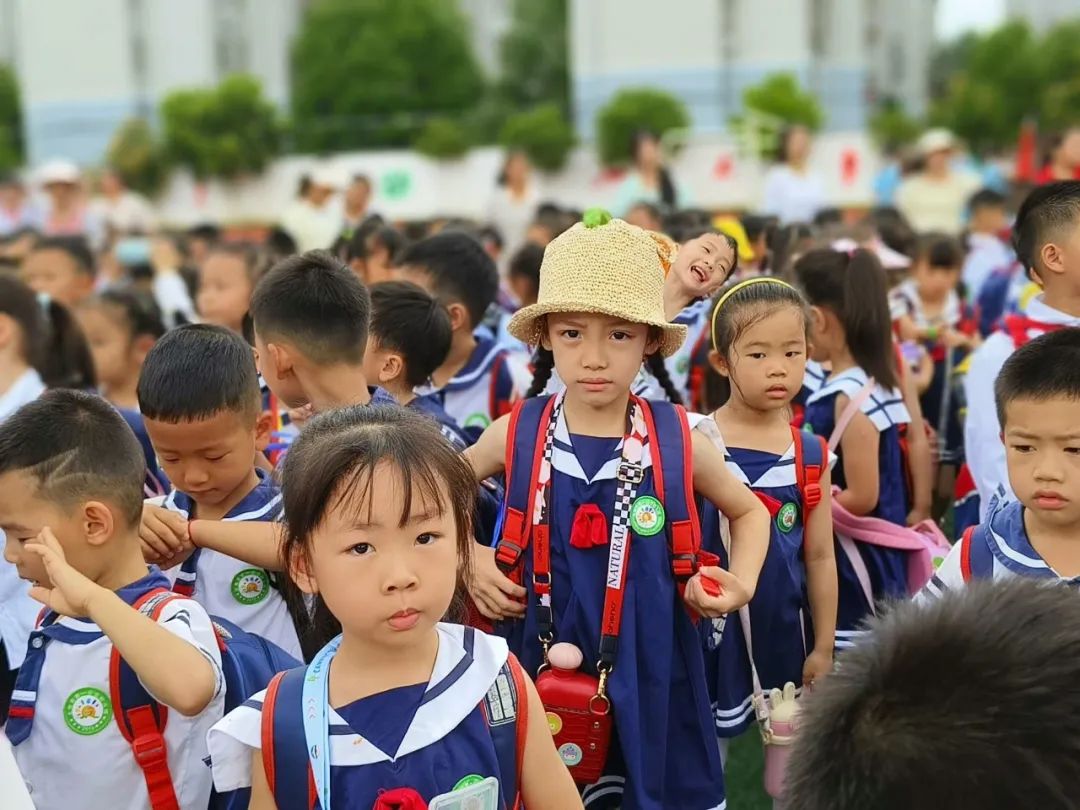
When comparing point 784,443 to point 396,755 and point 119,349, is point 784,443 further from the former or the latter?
point 119,349

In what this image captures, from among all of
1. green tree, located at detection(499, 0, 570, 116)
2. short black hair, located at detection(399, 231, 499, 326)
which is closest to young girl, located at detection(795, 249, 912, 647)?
short black hair, located at detection(399, 231, 499, 326)

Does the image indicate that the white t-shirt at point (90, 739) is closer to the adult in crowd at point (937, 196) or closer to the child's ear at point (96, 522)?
the child's ear at point (96, 522)

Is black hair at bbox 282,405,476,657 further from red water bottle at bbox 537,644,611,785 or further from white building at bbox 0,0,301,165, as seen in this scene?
white building at bbox 0,0,301,165

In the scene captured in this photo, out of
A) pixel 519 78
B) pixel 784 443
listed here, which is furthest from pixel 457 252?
pixel 519 78

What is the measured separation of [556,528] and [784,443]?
0.79 metres

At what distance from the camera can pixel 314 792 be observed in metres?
1.92

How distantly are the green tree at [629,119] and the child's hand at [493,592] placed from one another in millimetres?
19341

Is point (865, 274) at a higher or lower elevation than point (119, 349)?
higher

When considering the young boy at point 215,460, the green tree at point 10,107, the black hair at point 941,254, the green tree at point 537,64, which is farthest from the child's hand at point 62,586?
the green tree at point 537,64

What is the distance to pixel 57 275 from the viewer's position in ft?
21.9

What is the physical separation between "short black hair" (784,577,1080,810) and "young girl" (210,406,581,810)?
2.56 ft

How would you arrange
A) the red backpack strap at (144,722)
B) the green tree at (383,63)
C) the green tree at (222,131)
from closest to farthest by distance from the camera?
the red backpack strap at (144,722) → the green tree at (222,131) → the green tree at (383,63)

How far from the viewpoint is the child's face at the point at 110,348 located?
5.06 meters

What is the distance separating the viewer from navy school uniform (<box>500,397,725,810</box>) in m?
2.69
